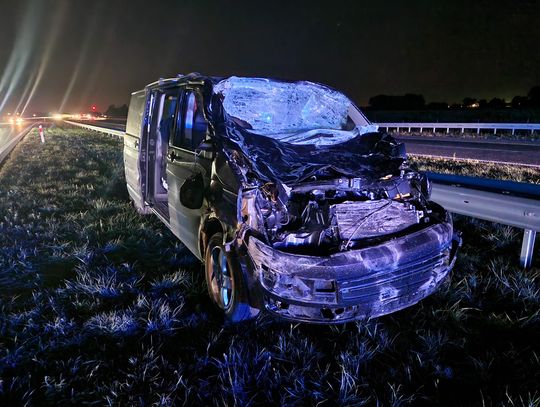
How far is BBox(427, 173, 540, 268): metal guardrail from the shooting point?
3.64 meters

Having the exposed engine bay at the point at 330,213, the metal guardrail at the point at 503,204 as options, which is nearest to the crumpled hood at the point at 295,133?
the exposed engine bay at the point at 330,213

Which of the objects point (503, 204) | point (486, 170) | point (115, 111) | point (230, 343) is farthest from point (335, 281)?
point (115, 111)

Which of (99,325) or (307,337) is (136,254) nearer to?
(99,325)

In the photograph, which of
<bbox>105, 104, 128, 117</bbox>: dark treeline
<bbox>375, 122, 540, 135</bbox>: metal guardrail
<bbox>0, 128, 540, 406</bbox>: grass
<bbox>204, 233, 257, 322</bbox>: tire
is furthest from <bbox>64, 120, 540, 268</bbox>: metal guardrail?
<bbox>105, 104, 128, 117</bbox>: dark treeline

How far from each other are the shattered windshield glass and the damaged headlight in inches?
70.5

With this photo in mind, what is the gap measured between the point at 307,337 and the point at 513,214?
7.48ft

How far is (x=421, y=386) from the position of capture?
2.53 m

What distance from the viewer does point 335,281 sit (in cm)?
269

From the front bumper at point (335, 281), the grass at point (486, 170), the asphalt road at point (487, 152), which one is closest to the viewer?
the front bumper at point (335, 281)

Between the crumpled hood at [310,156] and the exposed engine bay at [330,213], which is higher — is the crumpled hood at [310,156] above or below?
above

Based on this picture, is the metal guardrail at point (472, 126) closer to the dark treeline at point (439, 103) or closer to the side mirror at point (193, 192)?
the side mirror at point (193, 192)

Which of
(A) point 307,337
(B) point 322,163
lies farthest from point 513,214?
(A) point 307,337

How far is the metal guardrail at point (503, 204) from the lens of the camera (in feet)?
11.9

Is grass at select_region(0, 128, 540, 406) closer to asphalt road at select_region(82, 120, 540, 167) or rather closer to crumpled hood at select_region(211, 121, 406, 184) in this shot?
crumpled hood at select_region(211, 121, 406, 184)
